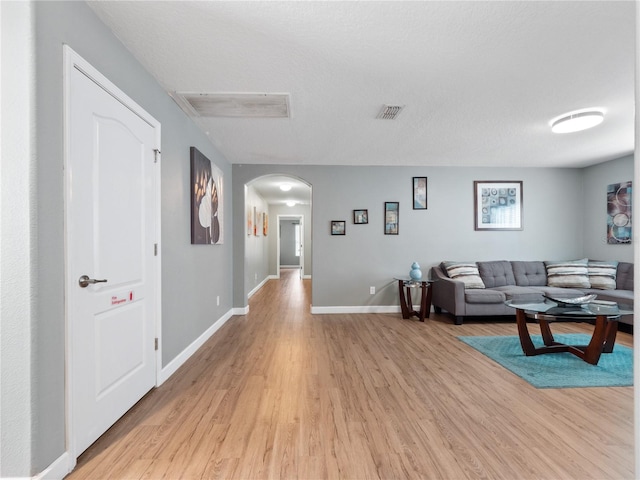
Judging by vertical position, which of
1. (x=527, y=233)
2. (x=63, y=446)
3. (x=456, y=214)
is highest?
(x=456, y=214)

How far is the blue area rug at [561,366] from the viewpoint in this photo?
2.48m

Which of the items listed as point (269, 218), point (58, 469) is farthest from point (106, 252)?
point (269, 218)

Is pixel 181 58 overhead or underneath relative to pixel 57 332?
overhead

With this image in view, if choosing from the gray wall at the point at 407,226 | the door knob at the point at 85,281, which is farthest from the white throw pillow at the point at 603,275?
the door knob at the point at 85,281

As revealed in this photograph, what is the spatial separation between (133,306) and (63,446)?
32.0 inches

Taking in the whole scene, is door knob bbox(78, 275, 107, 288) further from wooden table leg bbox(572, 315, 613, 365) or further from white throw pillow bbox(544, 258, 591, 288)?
white throw pillow bbox(544, 258, 591, 288)

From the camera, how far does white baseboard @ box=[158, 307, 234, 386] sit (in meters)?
2.53

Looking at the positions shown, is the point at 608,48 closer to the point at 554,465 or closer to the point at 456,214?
the point at 554,465

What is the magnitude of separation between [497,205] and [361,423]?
4694 millimetres

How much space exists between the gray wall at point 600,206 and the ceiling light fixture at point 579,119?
7.63 feet

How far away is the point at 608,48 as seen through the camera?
203cm

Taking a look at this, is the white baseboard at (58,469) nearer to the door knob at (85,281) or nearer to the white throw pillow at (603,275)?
the door knob at (85,281)

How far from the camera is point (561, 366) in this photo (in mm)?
2793

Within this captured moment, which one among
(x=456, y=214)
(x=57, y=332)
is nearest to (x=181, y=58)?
(x=57, y=332)
